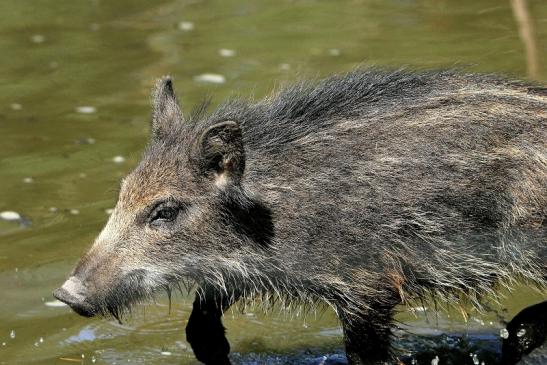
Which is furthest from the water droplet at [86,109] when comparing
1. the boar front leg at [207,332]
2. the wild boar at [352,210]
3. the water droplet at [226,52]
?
the wild boar at [352,210]

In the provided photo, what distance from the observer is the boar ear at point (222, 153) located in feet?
21.3

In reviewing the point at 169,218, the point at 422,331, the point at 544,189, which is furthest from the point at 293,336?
the point at 544,189

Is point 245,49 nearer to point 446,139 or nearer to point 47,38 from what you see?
point 47,38

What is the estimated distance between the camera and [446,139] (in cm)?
671

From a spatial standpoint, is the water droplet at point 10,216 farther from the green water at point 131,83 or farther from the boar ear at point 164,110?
the boar ear at point 164,110

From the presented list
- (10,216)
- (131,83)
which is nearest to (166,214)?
(10,216)

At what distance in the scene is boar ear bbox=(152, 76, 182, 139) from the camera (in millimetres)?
7102

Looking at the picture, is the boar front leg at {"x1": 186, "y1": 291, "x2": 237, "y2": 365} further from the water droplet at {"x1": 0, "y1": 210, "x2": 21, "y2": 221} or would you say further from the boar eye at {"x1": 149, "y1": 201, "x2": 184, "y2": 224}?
the water droplet at {"x1": 0, "y1": 210, "x2": 21, "y2": 221}

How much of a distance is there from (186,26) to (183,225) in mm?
8849

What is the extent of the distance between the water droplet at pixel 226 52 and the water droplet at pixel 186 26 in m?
1.13

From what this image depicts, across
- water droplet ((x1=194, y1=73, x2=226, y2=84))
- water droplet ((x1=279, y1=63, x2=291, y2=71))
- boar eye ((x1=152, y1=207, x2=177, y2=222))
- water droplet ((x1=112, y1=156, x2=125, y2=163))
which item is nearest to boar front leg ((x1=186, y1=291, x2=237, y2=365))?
boar eye ((x1=152, y1=207, x2=177, y2=222))

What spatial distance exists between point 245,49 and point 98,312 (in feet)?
26.1

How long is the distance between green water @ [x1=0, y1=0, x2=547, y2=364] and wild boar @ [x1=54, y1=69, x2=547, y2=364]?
1099 mm

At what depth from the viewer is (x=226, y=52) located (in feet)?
45.9
